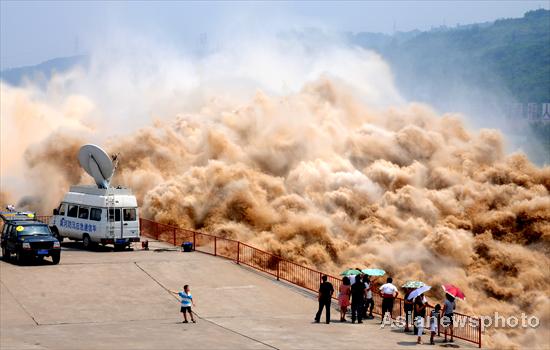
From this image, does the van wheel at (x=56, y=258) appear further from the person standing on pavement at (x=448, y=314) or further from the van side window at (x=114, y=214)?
the person standing on pavement at (x=448, y=314)

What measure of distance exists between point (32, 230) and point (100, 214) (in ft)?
9.79

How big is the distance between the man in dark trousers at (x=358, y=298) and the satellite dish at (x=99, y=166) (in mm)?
12730

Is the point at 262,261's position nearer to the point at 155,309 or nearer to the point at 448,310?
the point at 155,309

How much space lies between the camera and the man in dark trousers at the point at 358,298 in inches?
813

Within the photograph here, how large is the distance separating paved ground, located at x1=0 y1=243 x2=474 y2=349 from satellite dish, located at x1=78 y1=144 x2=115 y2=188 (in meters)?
3.37

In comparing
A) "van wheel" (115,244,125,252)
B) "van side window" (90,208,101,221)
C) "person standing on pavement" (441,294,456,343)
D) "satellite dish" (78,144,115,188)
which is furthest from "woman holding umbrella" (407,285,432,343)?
"satellite dish" (78,144,115,188)

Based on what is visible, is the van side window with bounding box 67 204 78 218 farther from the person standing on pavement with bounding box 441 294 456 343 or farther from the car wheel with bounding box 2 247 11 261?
the person standing on pavement with bounding box 441 294 456 343

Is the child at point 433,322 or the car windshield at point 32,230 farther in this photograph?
the car windshield at point 32,230

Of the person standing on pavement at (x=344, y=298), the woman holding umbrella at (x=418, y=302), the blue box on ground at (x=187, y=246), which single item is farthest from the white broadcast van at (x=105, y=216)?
the woman holding umbrella at (x=418, y=302)

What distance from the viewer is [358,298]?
20.8 metres

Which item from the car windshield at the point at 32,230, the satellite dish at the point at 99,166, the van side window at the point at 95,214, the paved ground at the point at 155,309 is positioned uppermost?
the satellite dish at the point at 99,166

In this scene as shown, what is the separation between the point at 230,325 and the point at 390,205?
69.8 feet

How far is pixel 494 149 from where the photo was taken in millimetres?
45312

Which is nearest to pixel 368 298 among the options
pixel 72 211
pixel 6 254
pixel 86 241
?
pixel 86 241
